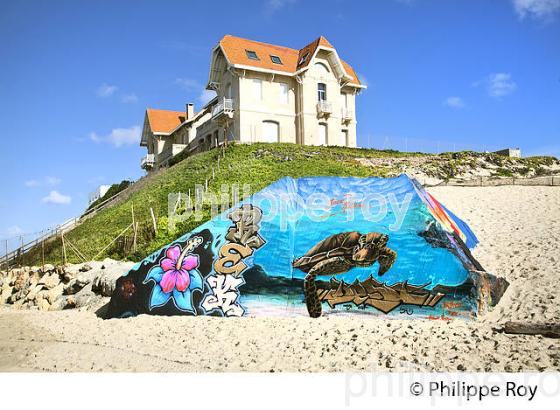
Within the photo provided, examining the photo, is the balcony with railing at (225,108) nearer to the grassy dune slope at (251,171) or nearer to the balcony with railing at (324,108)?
the grassy dune slope at (251,171)

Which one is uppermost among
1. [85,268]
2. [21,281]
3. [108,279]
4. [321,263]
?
[321,263]

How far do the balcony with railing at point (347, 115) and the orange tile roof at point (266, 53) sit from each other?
220 centimetres

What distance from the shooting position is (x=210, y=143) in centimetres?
3294

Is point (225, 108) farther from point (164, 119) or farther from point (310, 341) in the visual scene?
point (310, 341)

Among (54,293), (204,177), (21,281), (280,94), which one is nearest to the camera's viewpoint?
(54,293)

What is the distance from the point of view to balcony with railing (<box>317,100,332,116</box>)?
99.9 ft

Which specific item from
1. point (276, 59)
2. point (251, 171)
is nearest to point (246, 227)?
point (251, 171)

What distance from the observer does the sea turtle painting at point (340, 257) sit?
9.47 meters

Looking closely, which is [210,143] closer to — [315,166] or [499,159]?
[315,166]

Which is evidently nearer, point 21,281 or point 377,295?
point 377,295

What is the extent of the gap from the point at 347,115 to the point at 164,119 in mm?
17478

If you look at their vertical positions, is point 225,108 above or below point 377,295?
above

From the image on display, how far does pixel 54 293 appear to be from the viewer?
13547 millimetres

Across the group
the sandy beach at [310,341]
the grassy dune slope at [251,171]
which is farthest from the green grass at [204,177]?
the sandy beach at [310,341]
